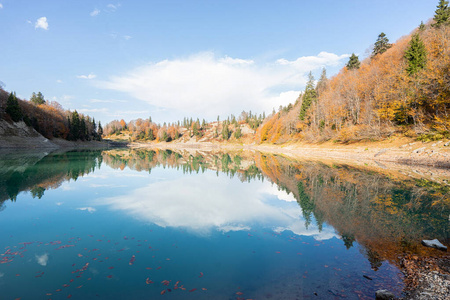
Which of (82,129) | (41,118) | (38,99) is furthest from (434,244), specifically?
(38,99)

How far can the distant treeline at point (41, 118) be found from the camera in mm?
70500

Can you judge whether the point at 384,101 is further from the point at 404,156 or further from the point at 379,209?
the point at 379,209

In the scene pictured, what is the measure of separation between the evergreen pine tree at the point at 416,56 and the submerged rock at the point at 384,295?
A: 50.0 m

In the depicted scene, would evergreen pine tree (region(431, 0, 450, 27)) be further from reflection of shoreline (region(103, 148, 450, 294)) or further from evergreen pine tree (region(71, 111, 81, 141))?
evergreen pine tree (region(71, 111, 81, 141))

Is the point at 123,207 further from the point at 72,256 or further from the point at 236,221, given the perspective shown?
the point at 236,221

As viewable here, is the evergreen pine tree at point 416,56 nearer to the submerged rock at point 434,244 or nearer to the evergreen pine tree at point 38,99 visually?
the submerged rock at point 434,244

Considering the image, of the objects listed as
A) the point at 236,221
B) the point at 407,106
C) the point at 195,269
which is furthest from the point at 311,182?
the point at 407,106

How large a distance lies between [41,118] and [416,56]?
132 meters

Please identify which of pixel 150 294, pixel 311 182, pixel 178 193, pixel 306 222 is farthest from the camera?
pixel 311 182

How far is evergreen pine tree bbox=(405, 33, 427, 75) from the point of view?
3981 cm

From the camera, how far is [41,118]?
93.8m

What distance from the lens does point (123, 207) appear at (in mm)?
13422

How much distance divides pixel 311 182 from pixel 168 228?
16.5m

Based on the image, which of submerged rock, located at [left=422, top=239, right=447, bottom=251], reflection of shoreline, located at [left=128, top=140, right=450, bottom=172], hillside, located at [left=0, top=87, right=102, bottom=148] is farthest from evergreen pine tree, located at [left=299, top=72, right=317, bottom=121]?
hillside, located at [left=0, top=87, right=102, bottom=148]
